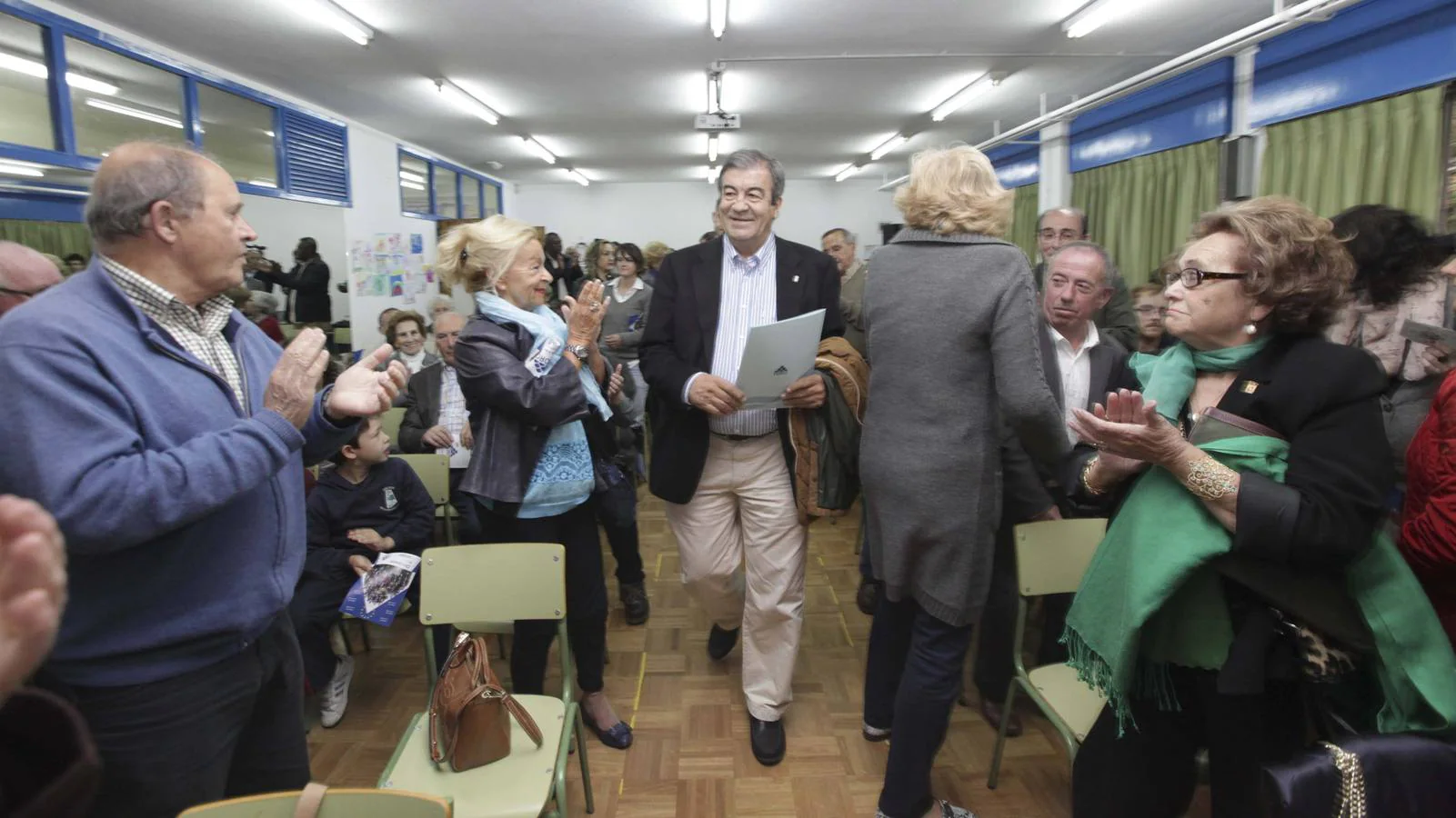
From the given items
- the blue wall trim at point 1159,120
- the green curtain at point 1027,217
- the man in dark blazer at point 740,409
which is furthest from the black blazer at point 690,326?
the green curtain at point 1027,217

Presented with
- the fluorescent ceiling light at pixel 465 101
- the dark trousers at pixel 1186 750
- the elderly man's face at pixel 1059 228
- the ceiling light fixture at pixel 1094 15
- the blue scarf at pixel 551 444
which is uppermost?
the fluorescent ceiling light at pixel 465 101

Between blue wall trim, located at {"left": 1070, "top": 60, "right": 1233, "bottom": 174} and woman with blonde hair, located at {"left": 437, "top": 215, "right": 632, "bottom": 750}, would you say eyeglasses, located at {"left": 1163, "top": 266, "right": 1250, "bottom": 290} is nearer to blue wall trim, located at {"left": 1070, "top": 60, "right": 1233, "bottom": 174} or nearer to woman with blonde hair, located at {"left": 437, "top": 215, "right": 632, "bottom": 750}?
woman with blonde hair, located at {"left": 437, "top": 215, "right": 632, "bottom": 750}

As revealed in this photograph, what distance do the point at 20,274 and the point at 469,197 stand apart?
32.2ft

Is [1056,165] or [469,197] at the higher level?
[469,197]

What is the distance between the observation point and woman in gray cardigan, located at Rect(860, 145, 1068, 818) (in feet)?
5.39

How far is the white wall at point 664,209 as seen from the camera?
47.9 ft

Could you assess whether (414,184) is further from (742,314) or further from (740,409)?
(740,409)

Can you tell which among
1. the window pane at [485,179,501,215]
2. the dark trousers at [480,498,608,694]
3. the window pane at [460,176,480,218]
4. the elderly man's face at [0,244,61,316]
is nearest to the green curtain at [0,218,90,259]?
the elderly man's face at [0,244,61,316]

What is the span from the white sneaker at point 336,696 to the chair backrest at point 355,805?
5.87 feet

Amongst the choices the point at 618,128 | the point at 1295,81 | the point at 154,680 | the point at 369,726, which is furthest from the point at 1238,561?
the point at 618,128

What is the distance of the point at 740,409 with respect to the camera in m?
2.14

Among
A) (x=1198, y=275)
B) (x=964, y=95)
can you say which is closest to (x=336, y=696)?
(x=1198, y=275)

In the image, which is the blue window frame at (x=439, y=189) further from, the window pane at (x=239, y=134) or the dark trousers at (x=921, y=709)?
the dark trousers at (x=921, y=709)

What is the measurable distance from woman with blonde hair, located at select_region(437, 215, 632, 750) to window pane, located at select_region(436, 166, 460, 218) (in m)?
8.42
